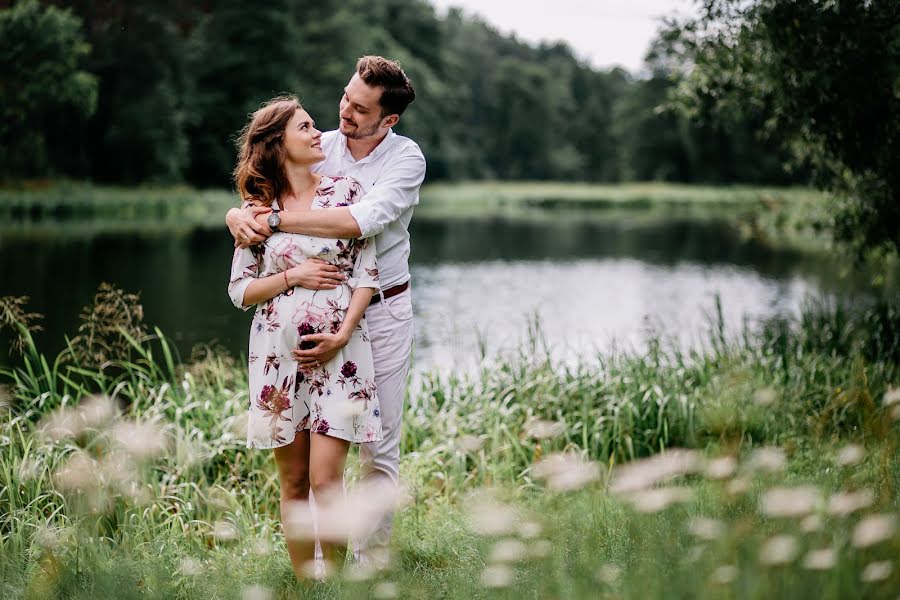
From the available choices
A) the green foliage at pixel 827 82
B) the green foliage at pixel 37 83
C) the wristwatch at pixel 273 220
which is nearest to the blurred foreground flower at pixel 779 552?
the wristwatch at pixel 273 220

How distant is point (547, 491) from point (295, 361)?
66.9 inches

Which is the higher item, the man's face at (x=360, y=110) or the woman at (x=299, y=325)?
the man's face at (x=360, y=110)

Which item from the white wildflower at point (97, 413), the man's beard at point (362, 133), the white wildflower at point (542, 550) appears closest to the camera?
the white wildflower at point (542, 550)

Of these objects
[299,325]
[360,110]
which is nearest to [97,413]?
[299,325]

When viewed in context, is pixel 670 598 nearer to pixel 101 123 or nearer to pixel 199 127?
pixel 101 123

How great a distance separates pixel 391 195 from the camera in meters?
3.21

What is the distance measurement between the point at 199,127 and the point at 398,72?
129 feet

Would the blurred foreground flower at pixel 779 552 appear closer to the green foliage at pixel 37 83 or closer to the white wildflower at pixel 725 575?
the white wildflower at pixel 725 575

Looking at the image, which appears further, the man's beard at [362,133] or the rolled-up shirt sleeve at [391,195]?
the man's beard at [362,133]

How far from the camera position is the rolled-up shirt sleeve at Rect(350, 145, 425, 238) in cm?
312

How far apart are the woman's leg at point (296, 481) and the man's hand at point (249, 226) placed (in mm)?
708

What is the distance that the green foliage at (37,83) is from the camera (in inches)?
818

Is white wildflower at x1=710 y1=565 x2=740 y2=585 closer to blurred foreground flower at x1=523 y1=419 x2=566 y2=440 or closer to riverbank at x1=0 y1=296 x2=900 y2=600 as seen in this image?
riverbank at x1=0 y1=296 x2=900 y2=600

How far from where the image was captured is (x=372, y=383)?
318 cm
